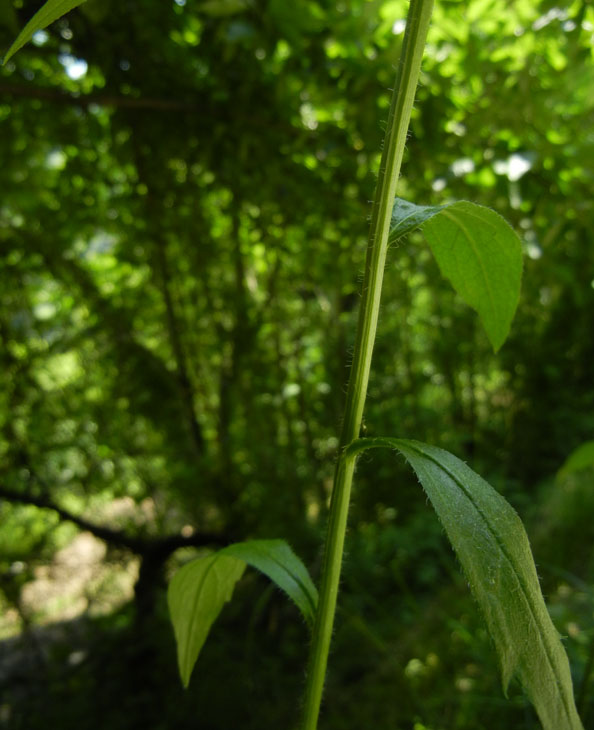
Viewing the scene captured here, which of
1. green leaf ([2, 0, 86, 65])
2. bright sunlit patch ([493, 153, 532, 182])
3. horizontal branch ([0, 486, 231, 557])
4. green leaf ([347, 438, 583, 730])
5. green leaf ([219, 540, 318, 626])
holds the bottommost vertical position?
horizontal branch ([0, 486, 231, 557])

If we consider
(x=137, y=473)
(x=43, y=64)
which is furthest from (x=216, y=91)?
(x=137, y=473)

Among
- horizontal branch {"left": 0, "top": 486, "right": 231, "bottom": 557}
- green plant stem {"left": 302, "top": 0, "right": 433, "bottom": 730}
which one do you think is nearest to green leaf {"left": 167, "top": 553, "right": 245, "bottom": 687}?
green plant stem {"left": 302, "top": 0, "right": 433, "bottom": 730}

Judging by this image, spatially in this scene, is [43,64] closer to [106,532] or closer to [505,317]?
[106,532]

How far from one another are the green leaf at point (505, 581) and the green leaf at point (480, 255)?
0.14 metres

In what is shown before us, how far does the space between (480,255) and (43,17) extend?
0.91 ft

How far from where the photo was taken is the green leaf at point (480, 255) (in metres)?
0.40

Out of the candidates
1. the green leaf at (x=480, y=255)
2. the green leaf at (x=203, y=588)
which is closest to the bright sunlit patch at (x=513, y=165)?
the green leaf at (x=480, y=255)

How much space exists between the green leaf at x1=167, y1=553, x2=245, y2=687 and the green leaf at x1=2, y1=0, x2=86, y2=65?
318 mm

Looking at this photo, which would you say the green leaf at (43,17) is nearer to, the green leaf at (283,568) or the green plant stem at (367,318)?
the green plant stem at (367,318)

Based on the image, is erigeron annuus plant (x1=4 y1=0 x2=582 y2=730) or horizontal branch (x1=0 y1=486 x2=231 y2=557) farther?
horizontal branch (x1=0 y1=486 x2=231 y2=557)

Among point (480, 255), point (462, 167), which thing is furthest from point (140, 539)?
point (480, 255)

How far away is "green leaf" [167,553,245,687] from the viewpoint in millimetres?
439

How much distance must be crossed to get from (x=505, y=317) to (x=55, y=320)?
131 cm

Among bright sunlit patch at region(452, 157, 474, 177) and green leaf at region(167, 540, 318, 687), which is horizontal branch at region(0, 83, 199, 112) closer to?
bright sunlit patch at region(452, 157, 474, 177)
